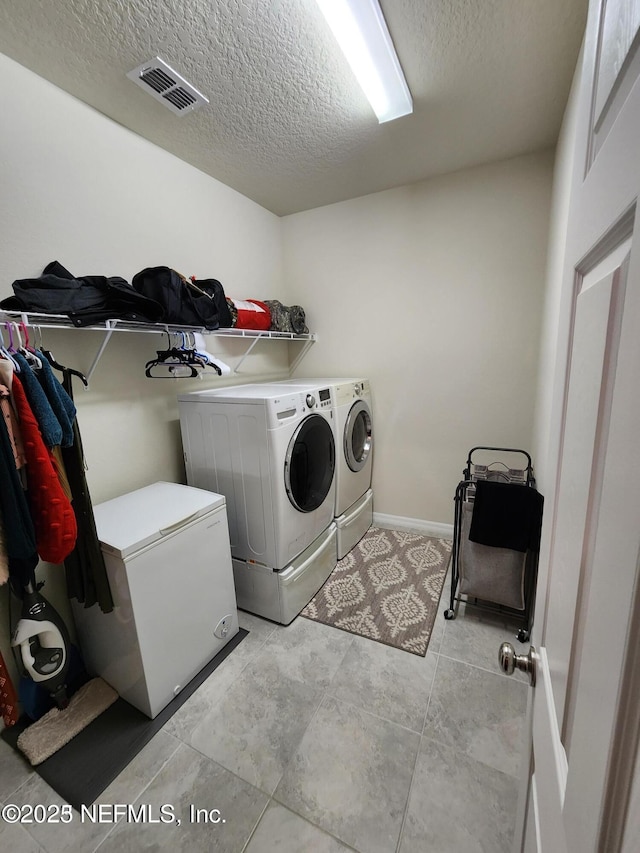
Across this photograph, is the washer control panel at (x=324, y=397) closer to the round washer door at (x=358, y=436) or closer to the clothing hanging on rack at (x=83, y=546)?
the round washer door at (x=358, y=436)

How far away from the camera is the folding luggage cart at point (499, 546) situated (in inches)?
68.0

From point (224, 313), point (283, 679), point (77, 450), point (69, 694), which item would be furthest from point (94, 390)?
point (283, 679)

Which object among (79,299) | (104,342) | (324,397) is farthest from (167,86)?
(324,397)

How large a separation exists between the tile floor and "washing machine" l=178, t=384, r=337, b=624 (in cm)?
35

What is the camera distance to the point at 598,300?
17.4 inches

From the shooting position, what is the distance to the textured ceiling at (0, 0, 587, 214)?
1.24 metres

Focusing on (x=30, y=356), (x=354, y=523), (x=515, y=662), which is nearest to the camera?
(x=515, y=662)

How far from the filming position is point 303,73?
150 centimetres

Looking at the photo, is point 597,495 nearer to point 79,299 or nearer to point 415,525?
point 79,299

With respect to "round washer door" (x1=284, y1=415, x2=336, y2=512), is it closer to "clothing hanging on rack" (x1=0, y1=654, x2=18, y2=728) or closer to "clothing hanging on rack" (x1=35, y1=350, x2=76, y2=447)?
"clothing hanging on rack" (x1=35, y1=350, x2=76, y2=447)

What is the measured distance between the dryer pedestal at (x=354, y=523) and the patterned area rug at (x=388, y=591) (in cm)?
7

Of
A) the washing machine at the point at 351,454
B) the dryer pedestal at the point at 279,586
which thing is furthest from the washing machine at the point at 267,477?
the washing machine at the point at 351,454

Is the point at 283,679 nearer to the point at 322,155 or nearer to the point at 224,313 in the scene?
the point at 224,313

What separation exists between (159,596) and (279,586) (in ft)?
2.16
